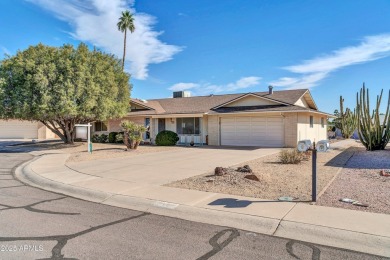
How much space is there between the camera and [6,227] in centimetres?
508

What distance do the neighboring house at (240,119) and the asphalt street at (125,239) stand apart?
1625cm

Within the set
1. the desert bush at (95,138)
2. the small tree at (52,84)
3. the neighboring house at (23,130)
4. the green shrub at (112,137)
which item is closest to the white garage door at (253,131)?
the small tree at (52,84)

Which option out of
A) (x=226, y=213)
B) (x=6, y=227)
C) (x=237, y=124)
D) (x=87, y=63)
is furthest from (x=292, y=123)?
(x=6, y=227)

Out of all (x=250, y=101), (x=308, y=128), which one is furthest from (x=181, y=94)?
(x=308, y=128)

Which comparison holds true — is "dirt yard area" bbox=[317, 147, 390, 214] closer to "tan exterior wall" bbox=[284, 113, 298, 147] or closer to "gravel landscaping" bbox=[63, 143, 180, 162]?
"tan exterior wall" bbox=[284, 113, 298, 147]

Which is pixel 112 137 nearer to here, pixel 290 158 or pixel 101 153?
pixel 101 153

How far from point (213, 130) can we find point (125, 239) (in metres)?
19.5

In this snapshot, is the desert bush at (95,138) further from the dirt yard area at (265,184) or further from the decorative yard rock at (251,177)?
the decorative yard rock at (251,177)

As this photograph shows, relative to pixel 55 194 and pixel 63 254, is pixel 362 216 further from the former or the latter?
pixel 55 194

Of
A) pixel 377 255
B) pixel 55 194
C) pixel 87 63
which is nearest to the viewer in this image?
pixel 377 255

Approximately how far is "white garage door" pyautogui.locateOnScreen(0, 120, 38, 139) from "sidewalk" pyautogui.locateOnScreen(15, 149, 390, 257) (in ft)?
101

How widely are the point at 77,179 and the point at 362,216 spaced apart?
789 centimetres

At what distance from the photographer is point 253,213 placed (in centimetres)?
567

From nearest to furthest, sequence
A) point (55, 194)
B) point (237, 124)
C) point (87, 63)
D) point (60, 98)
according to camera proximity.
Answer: point (55, 194)
point (60, 98)
point (87, 63)
point (237, 124)
